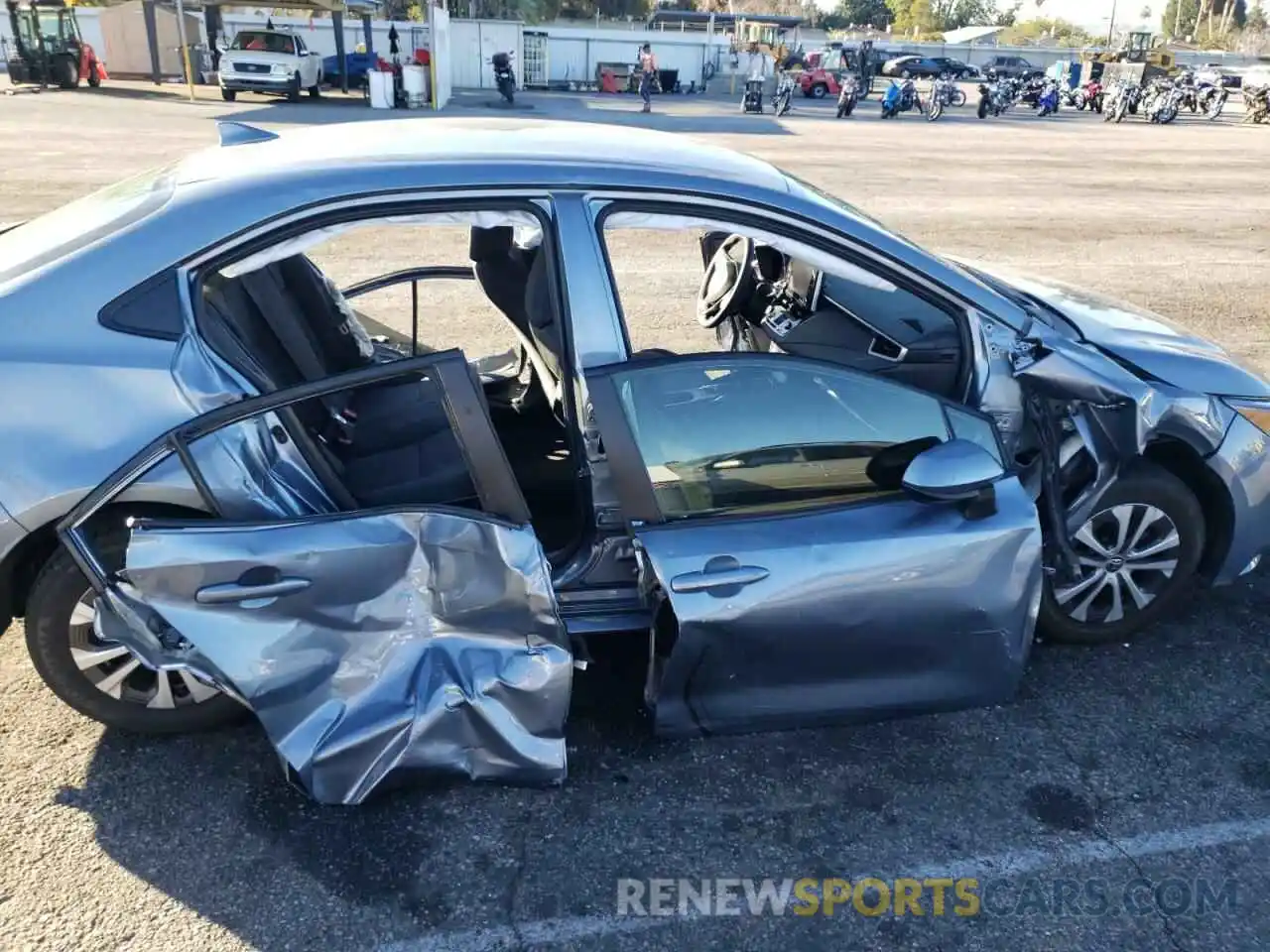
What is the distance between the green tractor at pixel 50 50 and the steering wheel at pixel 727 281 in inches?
1176

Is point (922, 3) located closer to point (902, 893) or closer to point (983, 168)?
point (983, 168)

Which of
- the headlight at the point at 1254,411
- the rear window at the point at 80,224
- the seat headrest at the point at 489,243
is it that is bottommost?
the headlight at the point at 1254,411

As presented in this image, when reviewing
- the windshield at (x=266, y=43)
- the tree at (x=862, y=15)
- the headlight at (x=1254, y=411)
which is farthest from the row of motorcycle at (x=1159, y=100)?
the tree at (x=862, y=15)

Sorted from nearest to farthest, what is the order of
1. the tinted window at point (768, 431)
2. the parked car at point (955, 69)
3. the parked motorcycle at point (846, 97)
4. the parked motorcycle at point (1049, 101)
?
the tinted window at point (768, 431) < the parked motorcycle at point (846, 97) < the parked motorcycle at point (1049, 101) < the parked car at point (955, 69)

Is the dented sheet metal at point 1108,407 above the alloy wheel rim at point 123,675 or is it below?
above

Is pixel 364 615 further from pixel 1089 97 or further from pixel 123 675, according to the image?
pixel 1089 97

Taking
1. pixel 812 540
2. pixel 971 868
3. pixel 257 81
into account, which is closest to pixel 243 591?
pixel 812 540

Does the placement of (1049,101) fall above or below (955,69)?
below

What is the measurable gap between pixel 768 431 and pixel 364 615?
127 centimetres

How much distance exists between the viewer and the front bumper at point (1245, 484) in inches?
137

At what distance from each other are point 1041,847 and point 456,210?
7.98 feet

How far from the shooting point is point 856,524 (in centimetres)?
288

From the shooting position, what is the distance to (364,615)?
2.65 metres

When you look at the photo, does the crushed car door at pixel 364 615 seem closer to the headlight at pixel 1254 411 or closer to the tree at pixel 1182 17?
the headlight at pixel 1254 411
